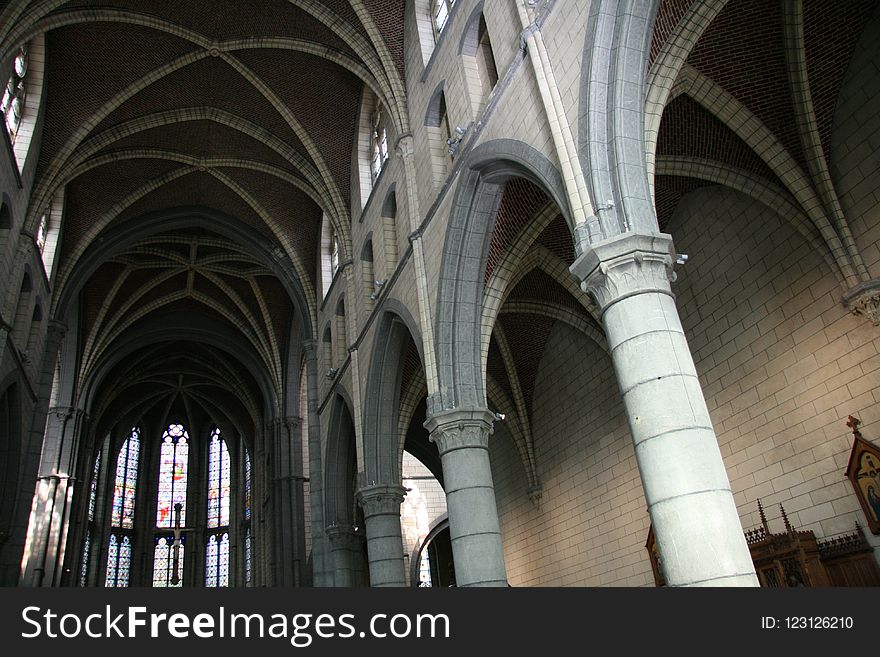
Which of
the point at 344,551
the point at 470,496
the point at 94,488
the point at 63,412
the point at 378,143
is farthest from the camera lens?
the point at 94,488

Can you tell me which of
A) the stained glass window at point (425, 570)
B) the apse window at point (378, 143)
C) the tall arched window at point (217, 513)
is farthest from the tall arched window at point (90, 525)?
the apse window at point (378, 143)

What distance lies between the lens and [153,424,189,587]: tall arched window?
3534cm

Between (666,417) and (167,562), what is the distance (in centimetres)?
3414

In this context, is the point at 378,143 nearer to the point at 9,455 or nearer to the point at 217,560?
the point at 9,455

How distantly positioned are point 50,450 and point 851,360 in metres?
23.2

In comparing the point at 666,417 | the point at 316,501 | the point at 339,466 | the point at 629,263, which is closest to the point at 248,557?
the point at 316,501

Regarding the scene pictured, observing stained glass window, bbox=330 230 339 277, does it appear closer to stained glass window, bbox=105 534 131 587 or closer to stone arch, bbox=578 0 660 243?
stone arch, bbox=578 0 660 243

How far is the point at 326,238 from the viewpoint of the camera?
835 inches

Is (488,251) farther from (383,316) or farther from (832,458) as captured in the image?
(832,458)

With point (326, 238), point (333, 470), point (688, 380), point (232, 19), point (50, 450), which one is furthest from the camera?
point (50, 450)

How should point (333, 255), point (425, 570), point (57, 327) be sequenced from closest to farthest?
point (57, 327) → point (333, 255) → point (425, 570)

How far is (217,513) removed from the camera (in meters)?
36.5

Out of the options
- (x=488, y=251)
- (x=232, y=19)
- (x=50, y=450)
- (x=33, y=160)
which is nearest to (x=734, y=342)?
(x=488, y=251)

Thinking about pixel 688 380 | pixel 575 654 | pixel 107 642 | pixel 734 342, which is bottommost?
pixel 575 654
